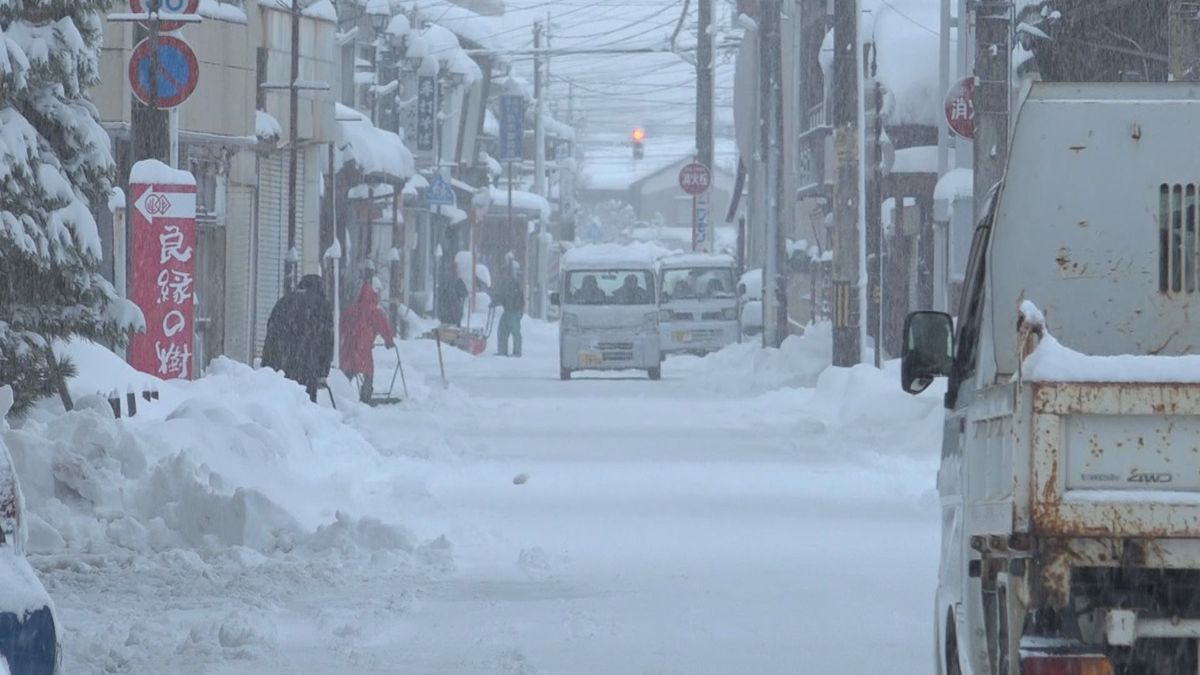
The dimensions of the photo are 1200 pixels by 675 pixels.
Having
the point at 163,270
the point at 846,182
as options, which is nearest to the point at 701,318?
the point at 846,182

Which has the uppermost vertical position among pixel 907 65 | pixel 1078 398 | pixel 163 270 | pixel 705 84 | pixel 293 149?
pixel 705 84

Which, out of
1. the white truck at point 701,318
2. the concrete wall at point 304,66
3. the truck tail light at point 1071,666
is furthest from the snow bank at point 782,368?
the truck tail light at point 1071,666

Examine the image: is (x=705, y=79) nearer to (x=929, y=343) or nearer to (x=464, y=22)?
(x=464, y=22)

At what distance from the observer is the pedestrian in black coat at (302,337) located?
2269 centimetres

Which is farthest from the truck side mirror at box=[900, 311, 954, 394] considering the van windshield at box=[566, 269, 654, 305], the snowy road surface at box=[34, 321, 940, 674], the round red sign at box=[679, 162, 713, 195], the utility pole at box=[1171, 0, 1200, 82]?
the round red sign at box=[679, 162, 713, 195]

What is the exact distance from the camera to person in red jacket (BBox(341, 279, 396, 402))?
88.7 feet

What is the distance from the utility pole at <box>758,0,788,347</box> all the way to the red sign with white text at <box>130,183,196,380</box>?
17.5m

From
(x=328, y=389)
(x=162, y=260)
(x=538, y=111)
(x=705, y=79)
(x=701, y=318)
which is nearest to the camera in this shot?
(x=162, y=260)

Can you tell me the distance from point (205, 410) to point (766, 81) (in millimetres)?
21230

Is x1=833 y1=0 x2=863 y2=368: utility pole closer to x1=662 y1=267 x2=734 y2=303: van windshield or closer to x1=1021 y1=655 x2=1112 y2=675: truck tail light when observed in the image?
x1=662 y1=267 x2=734 y2=303: van windshield

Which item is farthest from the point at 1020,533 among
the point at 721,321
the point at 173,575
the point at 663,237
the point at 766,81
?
the point at 663,237

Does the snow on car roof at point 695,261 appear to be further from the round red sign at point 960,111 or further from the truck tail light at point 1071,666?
the truck tail light at point 1071,666

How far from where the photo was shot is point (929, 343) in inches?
268

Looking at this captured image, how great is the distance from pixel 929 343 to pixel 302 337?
53.9 ft
